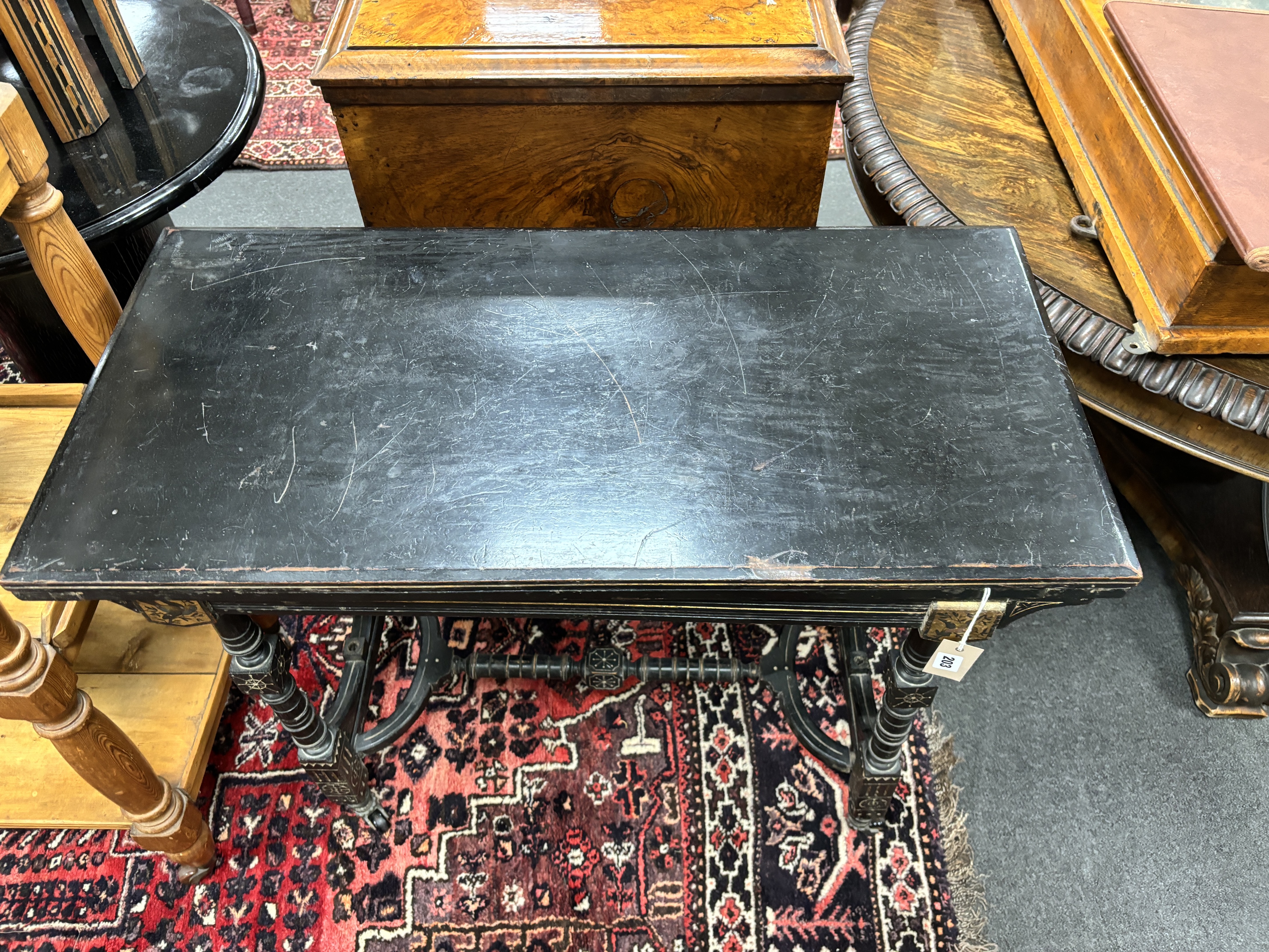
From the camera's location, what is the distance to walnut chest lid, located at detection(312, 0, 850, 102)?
136 centimetres

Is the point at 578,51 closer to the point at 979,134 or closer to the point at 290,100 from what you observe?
the point at 979,134

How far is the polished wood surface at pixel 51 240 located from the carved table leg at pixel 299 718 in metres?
0.49

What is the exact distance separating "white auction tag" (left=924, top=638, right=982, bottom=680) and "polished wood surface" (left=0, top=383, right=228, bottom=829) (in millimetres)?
1211

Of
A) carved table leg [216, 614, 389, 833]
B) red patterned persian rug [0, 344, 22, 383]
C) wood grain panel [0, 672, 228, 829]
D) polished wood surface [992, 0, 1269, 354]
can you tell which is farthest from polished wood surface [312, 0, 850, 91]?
red patterned persian rug [0, 344, 22, 383]

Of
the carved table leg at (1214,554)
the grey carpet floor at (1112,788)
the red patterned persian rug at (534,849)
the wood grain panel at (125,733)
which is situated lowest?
the grey carpet floor at (1112,788)

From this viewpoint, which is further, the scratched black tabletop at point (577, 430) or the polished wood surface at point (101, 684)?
the polished wood surface at point (101, 684)

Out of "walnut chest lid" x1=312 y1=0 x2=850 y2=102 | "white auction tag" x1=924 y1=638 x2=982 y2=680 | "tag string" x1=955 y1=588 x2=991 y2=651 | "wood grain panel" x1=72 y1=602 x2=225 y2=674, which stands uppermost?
"walnut chest lid" x1=312 y1=0 x2=850 y2=102

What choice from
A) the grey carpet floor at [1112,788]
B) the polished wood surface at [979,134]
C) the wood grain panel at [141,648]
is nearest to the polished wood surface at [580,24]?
the polished wood surface at [979,134]

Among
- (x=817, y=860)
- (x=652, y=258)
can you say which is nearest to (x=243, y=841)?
(x=817, y=860)

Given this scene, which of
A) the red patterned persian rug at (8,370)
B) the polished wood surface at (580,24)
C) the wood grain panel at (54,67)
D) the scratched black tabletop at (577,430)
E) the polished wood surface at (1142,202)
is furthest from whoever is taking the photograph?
the red patterned persian rug at (8,370)

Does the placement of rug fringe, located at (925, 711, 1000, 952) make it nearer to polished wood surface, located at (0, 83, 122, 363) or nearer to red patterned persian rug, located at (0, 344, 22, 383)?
polished wood surface, located at (0, 83, 122, 363)

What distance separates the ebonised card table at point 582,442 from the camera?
94cm

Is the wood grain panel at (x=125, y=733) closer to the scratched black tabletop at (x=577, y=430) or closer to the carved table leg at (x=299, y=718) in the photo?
the carved table leg at (x=299, y=718)

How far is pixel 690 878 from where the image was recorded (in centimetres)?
147
